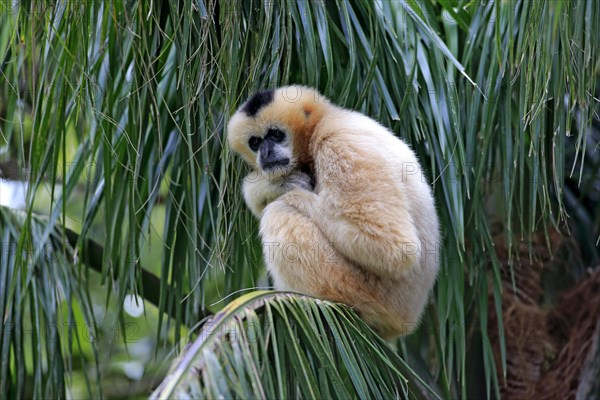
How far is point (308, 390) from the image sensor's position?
2389mm

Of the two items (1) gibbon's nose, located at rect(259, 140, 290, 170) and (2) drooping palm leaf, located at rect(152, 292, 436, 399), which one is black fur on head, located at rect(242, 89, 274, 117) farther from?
(2) drooping palm leaf, located at rect(152, 292, 436, 399)

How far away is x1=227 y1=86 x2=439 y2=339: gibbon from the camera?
11.6 ft

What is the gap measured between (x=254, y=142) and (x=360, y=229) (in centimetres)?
130

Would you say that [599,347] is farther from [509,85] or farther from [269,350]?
[269,350]

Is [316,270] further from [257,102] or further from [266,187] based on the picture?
[257,102]

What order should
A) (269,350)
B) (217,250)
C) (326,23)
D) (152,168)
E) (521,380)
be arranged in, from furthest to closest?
(521,380)
(152,168)
(326,23)
(217,250)
(269,350)

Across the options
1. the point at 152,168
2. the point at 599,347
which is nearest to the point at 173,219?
the point at 152,168

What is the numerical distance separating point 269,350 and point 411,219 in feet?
4.20

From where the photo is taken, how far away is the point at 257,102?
4340mm

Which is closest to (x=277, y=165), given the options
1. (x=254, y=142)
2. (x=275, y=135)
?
(x=275, y=135)

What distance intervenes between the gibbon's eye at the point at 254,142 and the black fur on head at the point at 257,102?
0.18m

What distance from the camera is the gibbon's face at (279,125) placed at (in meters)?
4.25

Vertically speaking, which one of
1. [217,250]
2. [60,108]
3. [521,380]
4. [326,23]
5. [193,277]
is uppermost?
[326,23]

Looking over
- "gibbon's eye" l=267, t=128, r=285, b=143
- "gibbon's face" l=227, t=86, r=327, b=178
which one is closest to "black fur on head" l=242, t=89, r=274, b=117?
"gibbon's face" l=227, t=86, r=327, b=178
